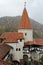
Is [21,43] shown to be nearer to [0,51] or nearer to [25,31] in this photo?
[25,31]

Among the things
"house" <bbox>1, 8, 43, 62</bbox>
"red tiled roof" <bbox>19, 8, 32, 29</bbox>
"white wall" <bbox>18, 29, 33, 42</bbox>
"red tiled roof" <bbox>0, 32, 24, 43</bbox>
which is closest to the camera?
"house" <bbox>1, 8, 43, 62</bbox>

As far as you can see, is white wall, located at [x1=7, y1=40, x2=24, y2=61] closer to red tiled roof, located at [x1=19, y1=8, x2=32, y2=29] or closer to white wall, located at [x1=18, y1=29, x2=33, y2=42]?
white wall, located at [x1=18, y1=29, x2=33, y2=42]

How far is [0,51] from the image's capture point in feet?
139

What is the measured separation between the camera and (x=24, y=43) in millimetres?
54438

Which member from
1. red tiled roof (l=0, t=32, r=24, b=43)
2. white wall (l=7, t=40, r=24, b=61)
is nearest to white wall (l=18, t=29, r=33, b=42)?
red tiled roof (l=0, t=32, r=24, b=43)

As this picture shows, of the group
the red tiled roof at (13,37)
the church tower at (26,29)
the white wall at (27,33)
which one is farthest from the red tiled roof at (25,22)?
the red tiled roof at (13,37)

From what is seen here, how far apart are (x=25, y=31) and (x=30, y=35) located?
172 cm

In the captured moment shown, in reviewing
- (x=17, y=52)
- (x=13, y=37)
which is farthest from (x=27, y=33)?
(x=17, y=52)

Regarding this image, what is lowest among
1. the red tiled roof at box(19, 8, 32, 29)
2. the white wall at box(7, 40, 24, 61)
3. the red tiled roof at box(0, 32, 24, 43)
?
the white wall at box(7, 40, 24, 61)

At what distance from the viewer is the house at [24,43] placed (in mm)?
50381

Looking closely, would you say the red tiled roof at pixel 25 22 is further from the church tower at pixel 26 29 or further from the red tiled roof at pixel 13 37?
the red tiled roof at pixel 13 37

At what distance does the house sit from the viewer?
50.4 meters

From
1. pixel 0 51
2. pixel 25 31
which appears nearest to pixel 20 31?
pixel 25 31

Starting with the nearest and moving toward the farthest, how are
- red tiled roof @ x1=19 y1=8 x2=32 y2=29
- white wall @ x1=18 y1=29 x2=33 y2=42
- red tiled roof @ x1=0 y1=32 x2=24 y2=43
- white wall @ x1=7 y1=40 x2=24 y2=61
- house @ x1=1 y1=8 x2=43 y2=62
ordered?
1. white wall @ x1=7 y1=40 x2=24 y2=61
2. house @ x1=1 y1=8 x2=43 y2=62
3. red tiled roof @ x1=0 y1=32 x2=24 y2=43
4. white wall @ x1=18 y1=29 x2=33 y2=42
5. red tiled roof @ x1=19 y1=8 x2=32 y2=29
